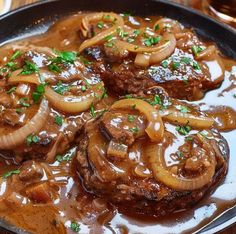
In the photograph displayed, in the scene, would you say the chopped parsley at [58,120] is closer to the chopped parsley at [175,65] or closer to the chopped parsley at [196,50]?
the chopped parsley at [175,65]

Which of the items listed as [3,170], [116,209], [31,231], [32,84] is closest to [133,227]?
[116,209]

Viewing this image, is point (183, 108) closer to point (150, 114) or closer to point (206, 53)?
point (150, 114)

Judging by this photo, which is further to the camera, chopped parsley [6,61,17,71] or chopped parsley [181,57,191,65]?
chopped parsley [181,57,191,65]

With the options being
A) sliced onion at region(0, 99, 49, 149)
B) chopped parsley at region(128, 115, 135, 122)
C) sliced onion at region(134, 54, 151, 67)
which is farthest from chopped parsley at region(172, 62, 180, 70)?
sliced onion at region(0, 99, 49, 149)

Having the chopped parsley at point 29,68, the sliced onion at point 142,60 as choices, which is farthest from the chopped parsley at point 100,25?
the chopped parsley at point 29,68

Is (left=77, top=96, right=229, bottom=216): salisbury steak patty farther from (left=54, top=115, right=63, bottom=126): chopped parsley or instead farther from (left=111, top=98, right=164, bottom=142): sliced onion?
(left=54, top=115, right=63, bottom=126): chopped parsley

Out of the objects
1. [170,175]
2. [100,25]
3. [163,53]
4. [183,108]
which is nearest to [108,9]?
[100,25]
